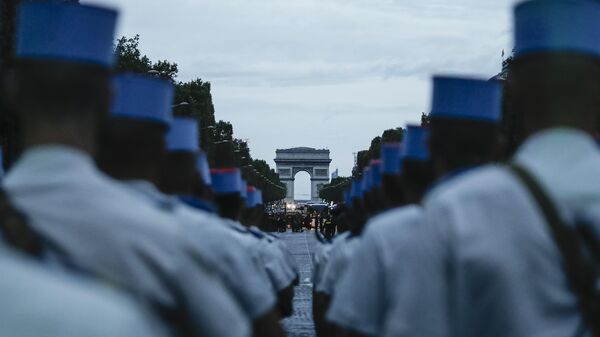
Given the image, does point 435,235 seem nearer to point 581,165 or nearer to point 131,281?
point 581,165

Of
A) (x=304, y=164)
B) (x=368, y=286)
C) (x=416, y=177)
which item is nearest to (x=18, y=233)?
(x=368, y=286)

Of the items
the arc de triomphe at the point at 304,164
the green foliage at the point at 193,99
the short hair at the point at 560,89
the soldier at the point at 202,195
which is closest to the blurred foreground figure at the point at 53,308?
the short hair at the point at 560,89

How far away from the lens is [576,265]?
2.32 metres

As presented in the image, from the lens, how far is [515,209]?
237 cm

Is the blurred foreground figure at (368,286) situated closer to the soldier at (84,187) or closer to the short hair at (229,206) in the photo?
the soldier at (84,187)

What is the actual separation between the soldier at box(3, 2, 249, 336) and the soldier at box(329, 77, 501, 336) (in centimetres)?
49

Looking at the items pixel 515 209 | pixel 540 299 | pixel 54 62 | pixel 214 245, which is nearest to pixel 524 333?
pixel 540 299

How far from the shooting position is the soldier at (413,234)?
266 centimetres

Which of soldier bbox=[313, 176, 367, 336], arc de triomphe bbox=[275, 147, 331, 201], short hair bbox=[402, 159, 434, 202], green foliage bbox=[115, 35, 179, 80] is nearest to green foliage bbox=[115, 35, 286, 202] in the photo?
green foliage bbox=[115, 35, 179, 80]

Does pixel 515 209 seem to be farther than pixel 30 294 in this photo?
Yes

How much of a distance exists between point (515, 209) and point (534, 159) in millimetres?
182

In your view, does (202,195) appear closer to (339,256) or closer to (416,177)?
A: (339,256)

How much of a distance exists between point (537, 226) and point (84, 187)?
37.9 inches

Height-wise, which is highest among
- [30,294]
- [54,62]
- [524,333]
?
[54,62]
